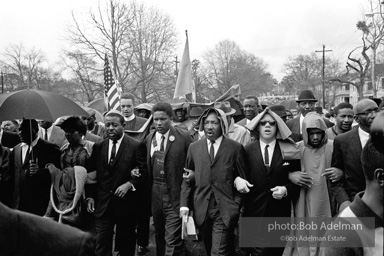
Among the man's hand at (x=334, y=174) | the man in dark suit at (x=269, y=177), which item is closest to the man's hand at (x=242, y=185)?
the man in dark suit at (x=269, y=177)

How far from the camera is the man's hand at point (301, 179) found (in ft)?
15.5

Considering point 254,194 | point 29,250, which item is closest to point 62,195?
point 254,194

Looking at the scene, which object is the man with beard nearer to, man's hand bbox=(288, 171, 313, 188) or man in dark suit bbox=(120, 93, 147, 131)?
man's hand bbox=(288, 171, 313, 188)

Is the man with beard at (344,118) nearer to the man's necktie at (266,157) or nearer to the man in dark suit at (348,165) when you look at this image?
the man in dark suit at (348,165)

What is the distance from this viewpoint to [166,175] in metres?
5.27

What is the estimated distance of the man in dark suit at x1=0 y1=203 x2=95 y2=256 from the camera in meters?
1.44

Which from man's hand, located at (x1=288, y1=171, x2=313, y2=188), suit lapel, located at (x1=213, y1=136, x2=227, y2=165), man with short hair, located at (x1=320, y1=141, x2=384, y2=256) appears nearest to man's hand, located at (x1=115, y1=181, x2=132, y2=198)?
suit lapel, located at (x1=213, y1=136, x2=227, y2=165)

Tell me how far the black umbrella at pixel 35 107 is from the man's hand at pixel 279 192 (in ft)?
7.67

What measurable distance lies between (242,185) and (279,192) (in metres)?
0.42

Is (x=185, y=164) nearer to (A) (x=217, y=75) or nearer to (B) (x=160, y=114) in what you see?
(B) (x=160, y=114)

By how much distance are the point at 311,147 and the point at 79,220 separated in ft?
9.41

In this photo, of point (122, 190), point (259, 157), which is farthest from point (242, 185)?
point (122, 190)

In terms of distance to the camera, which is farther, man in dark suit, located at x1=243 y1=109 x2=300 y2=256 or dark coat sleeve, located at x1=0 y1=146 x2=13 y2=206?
dark coat sleeve, located at x1=0 y1=146 x2=13 y2=206

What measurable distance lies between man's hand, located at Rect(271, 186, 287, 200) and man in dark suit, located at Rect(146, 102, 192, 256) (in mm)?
1214
